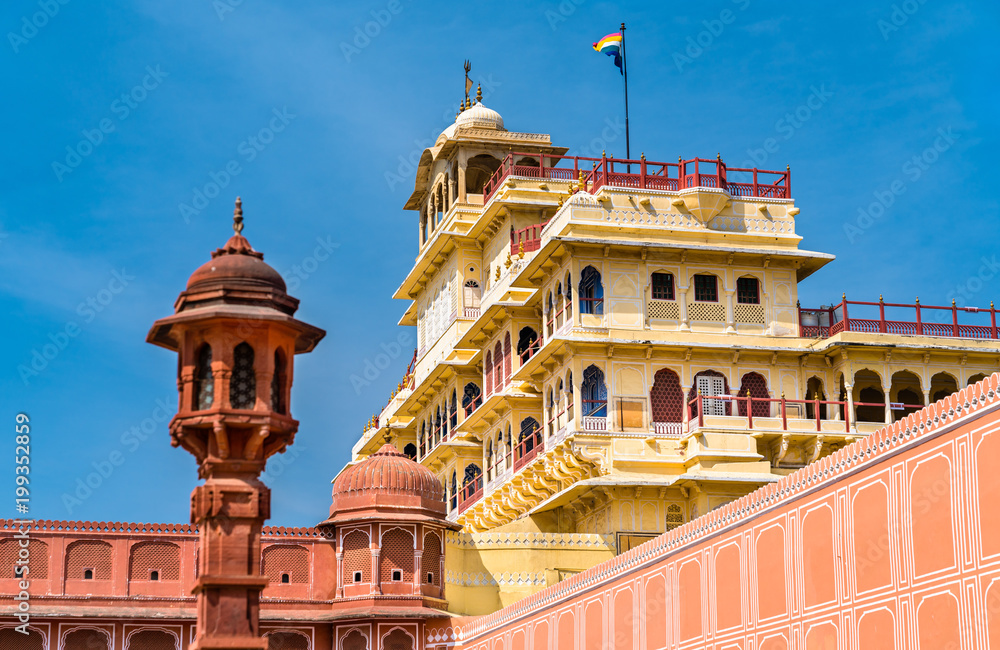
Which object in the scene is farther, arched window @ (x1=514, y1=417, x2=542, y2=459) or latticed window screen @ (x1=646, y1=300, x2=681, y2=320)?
arched window @ (x1=514, y1=417, x2=542, y2=459)

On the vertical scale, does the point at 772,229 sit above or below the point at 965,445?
above

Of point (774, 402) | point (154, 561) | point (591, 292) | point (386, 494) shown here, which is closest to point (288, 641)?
point (154, 561)

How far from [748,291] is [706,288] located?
1346mm

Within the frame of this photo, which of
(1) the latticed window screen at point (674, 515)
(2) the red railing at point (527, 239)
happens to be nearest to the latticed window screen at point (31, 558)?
(1) the latticed window screen at point (674, 515)

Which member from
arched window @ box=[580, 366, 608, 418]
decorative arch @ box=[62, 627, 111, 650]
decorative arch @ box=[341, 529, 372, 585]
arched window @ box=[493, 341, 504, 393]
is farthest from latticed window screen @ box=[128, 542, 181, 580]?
arched window @ box=[493, 341, 504, 393]

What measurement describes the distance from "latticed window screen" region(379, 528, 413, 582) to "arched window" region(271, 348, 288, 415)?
2378cm

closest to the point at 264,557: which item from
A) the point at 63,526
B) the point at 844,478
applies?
the point at 63,526

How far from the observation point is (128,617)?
40.5 m

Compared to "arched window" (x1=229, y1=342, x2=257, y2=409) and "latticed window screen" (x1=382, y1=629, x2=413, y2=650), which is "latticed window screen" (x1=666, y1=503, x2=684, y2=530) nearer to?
"latticed window screen" (x1=382, y1=629, x2=413, y2=650)

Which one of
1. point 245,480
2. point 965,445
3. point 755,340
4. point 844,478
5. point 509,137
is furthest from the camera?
point 509,137

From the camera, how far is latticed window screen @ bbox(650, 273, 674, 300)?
1825 inches

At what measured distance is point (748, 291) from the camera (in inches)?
1859

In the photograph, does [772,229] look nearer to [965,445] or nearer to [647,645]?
[647,645]

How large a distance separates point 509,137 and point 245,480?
40.9m
